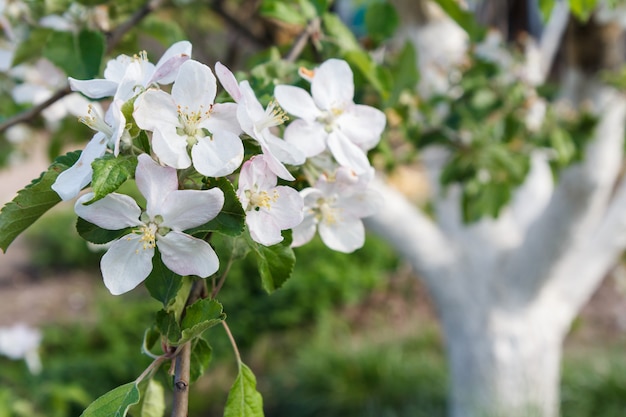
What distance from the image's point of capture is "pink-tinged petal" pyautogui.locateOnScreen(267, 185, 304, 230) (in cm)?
56

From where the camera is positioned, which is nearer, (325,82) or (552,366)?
(325,82)

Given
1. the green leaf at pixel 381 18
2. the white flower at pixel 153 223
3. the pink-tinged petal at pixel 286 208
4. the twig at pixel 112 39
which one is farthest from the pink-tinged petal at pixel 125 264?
the green leaf at pixel 381 18

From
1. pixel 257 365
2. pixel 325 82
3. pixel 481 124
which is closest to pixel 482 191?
pixel 481 124

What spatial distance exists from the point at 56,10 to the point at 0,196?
25.1ft

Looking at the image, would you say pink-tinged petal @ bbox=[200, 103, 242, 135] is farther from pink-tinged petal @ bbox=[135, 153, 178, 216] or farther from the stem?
the stem

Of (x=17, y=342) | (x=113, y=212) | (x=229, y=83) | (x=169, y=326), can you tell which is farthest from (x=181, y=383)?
(x=17, y=342)

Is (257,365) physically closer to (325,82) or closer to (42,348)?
(42,348)

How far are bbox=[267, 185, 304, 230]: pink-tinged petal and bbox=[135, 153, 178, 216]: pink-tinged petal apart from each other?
90mm

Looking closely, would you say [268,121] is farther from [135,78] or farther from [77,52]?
[77,52]

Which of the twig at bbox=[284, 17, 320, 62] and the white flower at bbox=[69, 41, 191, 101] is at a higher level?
the white flower at bbox=[69, 41, 191, 101]

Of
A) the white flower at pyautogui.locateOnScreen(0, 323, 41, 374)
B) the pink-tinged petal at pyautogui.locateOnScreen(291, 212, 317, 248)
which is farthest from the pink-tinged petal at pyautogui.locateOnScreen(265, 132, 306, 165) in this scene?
the white flower at pyautogui.locateOnScreen(0, 323, 41, 374)

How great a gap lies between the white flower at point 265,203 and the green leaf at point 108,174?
0.32ft

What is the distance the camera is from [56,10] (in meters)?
0.98

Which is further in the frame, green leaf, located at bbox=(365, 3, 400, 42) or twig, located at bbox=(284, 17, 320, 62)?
green leaf, located at bbox=(365, 3, 400, 42)
